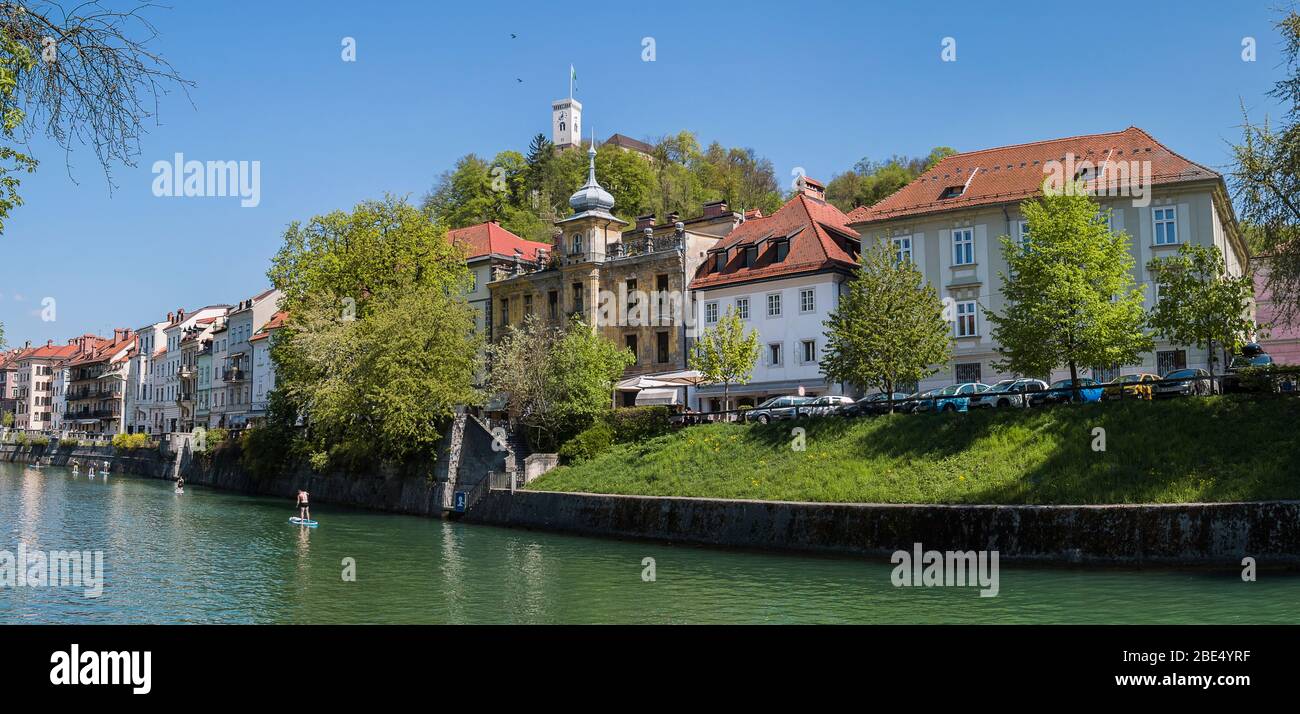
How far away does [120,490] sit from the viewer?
225ft

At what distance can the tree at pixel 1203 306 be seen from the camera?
3453cm

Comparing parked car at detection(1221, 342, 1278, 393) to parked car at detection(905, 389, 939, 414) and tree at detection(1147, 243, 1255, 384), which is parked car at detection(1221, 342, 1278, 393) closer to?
tree at detection(1147, 243, 1255, 384)

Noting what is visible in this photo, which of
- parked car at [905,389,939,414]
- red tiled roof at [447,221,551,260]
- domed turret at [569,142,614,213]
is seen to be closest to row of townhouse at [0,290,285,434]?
red tiled roof at [447,221,551,260]

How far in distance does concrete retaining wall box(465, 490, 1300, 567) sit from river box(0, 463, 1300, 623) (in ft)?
2.54

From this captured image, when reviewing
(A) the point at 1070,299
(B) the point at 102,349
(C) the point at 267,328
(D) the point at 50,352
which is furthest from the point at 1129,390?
(D) the point at 50,352

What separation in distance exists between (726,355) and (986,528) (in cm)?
2217

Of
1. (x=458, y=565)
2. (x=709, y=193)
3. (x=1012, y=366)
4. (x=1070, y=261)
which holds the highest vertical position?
(x=709, y=193)

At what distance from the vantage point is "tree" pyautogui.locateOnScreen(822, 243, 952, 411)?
136 feet

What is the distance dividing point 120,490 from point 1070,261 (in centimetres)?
6353

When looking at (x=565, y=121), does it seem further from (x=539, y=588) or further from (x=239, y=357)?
(x=539, y=588)

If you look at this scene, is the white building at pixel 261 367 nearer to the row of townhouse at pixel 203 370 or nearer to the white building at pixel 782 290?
the row of townhouse at pixel 203 370

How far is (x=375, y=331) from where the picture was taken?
5169 cm
